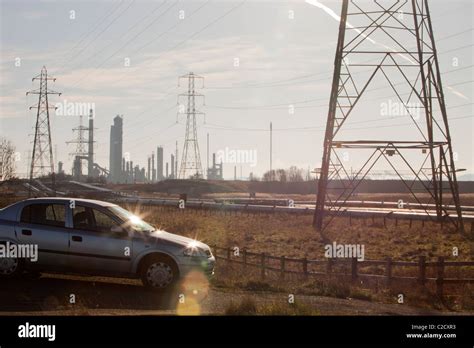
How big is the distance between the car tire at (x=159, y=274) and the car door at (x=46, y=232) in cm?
157

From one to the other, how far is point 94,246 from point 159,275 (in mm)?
1373

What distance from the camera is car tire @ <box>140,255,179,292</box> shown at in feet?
42.6

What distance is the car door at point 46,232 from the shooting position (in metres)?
13.2

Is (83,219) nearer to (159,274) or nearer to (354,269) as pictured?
(159,274)

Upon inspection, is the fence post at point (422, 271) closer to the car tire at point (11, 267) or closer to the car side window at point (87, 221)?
the car side window at point (87, 221)

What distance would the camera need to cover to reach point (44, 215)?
1373 centimetres

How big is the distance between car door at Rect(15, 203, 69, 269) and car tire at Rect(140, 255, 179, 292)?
1.57m

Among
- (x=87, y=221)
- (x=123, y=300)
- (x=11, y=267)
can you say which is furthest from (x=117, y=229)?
(x=11, y=267)

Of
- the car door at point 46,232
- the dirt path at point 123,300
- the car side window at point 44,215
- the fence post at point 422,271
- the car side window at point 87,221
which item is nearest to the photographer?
the dirt path at point 123,300

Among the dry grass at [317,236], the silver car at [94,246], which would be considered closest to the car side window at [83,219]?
the silver car at [94,246]

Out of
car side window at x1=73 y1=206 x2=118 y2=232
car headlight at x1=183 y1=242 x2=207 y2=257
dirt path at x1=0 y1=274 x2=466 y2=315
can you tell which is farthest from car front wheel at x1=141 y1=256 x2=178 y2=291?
car side window at x1=73 y1=206 x2=118 y2=232
